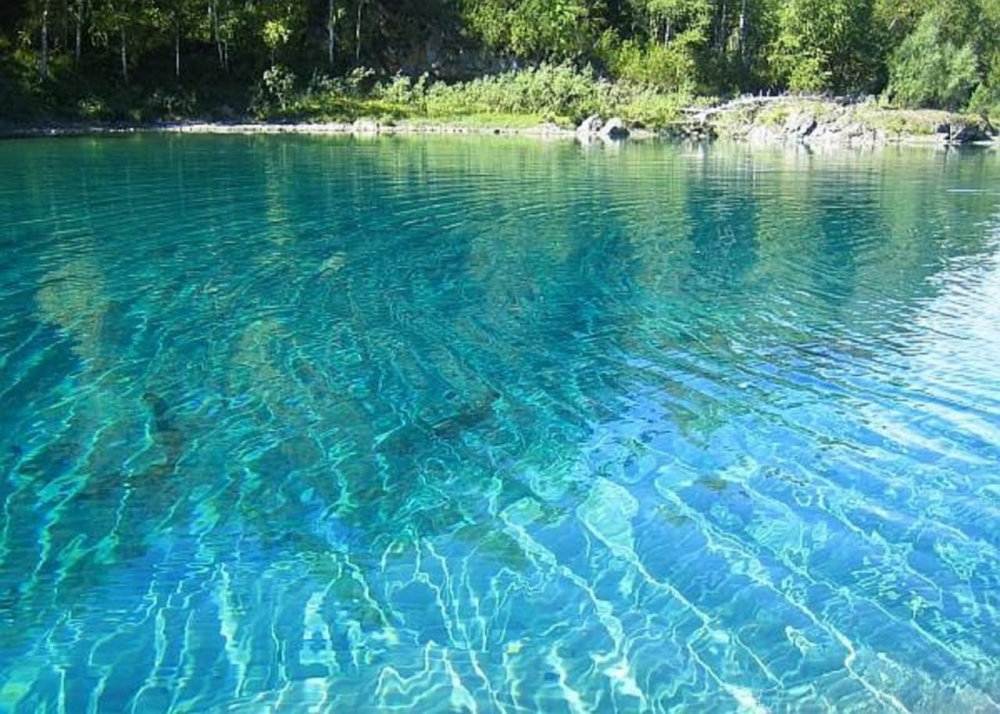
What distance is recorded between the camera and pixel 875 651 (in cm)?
690

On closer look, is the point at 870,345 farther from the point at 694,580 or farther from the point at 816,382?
the point at 694,580

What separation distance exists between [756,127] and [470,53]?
36219 mm

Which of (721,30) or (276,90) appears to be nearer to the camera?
(276,90)

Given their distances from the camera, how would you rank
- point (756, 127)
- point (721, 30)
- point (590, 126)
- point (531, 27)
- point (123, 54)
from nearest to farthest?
point (123, 54), point (590, 126), point (756, 127), point (531, 27), point (721, 30)

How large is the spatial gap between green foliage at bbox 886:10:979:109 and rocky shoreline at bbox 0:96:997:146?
11.1m

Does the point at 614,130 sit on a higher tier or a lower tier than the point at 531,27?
lower

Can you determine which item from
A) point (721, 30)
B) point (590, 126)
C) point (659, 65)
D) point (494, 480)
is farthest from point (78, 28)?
point (721, 30)

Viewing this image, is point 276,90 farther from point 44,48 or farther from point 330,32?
point 44,48

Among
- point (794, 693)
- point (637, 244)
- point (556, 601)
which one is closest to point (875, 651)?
point (794, 693)

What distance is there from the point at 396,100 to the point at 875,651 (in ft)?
271

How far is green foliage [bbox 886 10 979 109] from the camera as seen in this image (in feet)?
323

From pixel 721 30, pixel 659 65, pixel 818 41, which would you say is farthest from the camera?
pixel 721 30

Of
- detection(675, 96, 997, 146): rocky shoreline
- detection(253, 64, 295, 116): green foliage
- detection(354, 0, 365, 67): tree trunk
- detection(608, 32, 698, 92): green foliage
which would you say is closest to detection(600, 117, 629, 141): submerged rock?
detection(675, 96, 997, 146): rocky shoreline

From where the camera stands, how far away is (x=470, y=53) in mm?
102875
